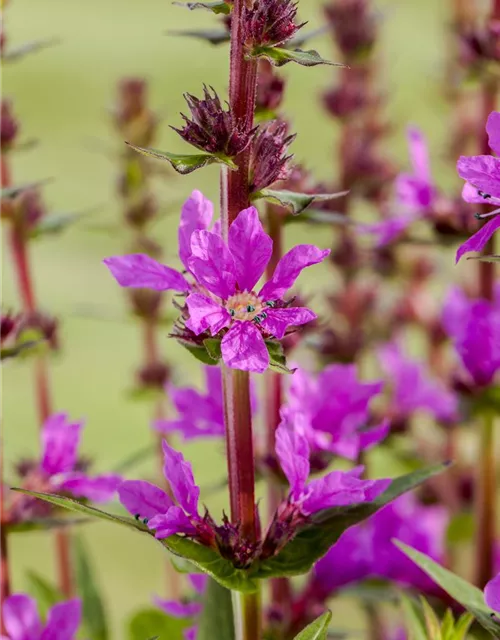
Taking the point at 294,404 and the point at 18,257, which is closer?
the point at 294,404

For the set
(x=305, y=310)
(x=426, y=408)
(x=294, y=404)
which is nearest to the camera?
(x=305, y=310)

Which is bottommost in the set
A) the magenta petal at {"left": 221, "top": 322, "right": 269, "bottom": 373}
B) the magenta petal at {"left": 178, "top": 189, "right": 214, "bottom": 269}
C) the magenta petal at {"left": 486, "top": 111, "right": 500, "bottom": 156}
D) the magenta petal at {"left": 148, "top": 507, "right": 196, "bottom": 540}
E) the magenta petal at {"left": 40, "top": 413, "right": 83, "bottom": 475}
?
the magenta petal at {"left": 40, "top": 413, "right": 83, "bottom": 475}

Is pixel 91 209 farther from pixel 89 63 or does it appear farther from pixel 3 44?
pixel 89 63

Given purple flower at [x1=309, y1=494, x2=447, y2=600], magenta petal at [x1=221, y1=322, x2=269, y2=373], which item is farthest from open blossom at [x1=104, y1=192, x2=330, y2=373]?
purple flower at [x1=309, y1=494, x2=447, y2=600]

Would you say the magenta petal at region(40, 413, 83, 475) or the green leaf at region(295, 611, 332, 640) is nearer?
the green leaf at region(295, 611, 332, 640)

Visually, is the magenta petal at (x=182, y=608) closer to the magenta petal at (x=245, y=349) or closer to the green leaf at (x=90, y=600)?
the green leaf at (x=90, y=600)

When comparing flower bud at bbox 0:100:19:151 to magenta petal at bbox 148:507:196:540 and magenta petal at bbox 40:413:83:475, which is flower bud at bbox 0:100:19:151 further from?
magenta petal at bbox 148:507:196:540

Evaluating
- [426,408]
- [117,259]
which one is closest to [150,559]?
[426,408]
